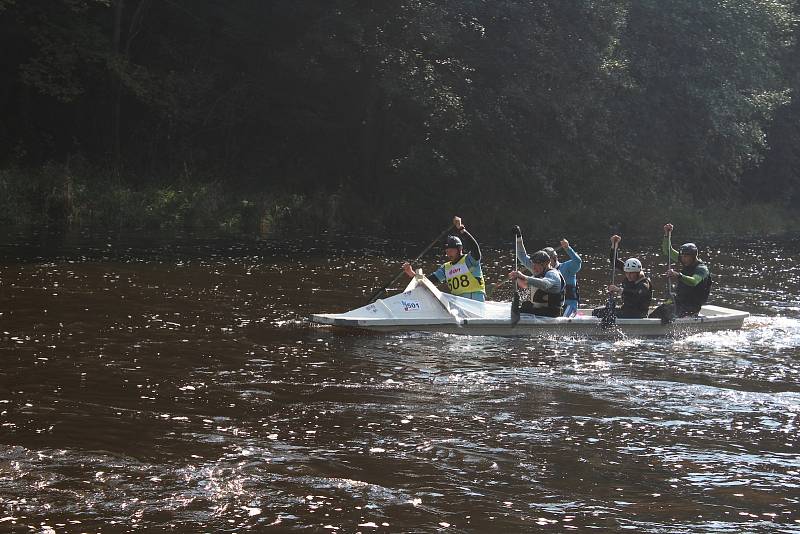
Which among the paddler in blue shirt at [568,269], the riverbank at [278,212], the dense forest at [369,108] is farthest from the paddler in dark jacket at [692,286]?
the dense forest at [369,108]

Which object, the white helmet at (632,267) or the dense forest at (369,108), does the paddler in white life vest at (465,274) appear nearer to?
the white helmet at (632,267)

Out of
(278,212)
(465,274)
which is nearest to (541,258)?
(465,274)

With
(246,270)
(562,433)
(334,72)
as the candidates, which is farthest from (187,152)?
(562,433)

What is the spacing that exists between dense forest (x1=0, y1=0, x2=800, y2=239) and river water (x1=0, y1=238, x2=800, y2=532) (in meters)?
15.5

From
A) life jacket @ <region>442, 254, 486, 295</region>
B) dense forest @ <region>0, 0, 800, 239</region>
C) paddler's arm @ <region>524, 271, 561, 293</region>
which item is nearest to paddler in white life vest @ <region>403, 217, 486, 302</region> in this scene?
life jacket @ <region>442, 254, 486, 295</region>

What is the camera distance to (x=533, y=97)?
119 feet

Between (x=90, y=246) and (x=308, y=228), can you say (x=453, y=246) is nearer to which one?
(x=90, y=246)

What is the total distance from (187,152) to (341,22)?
6.99 meters

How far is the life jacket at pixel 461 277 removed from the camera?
17156 mm

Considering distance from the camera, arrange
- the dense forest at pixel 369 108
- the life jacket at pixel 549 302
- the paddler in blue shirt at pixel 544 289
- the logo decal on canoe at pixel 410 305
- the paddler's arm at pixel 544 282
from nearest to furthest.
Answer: the logo decal on canoe at pixel 410 305 → the paddler's arm at pixel 544 282 → the paddler in blue shirt at pixel 544 289 → the life jacket at pixel 549 302 → the dense forest at pixel 369 108

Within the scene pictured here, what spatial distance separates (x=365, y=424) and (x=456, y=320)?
5635 millimetres

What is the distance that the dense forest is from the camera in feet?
107

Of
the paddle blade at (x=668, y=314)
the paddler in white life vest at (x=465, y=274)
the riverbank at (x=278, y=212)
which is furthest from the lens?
the riverbank at (x=278, y=212)

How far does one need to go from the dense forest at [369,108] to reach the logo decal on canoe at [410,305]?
16224 mm
